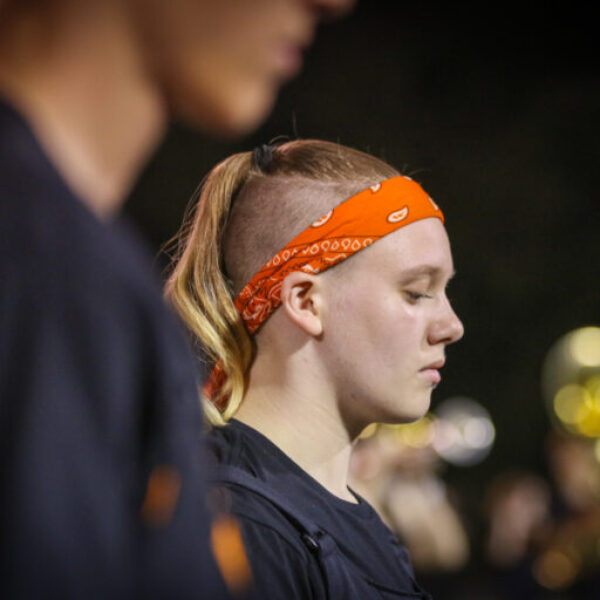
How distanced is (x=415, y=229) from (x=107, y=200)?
0.91 m

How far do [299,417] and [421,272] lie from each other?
33cm

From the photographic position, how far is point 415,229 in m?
1.47

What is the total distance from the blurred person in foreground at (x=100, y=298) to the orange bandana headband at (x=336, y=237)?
766 mm

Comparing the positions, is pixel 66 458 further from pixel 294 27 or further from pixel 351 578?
pixel 351 578

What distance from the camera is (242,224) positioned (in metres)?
1.55

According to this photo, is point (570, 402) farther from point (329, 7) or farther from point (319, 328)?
point (329, 7)

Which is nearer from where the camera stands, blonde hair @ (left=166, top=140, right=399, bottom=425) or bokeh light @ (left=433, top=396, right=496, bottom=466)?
blonde hair @ (left=166, top=140, right=399, bottom=425)

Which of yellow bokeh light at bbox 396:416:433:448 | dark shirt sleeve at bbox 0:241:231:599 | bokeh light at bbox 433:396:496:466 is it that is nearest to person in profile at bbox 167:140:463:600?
dark shirt sleeve at bbox 0:241:231:599

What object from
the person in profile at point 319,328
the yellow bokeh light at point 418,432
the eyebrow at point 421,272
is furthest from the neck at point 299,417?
the yellow bokeh light at point 418,432

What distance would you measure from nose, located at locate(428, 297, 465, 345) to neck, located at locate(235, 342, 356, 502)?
21 centimetres

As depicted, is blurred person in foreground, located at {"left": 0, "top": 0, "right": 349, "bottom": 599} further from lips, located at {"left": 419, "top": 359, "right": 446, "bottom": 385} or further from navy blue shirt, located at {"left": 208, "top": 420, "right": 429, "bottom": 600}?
lips, located at {"left": 419, "top": 359, "right": 446, "bottom": 385}

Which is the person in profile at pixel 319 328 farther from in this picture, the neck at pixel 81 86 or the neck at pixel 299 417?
the neck at pixel 81 86

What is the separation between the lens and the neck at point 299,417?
1.44m

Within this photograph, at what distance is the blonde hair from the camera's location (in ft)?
4.92
